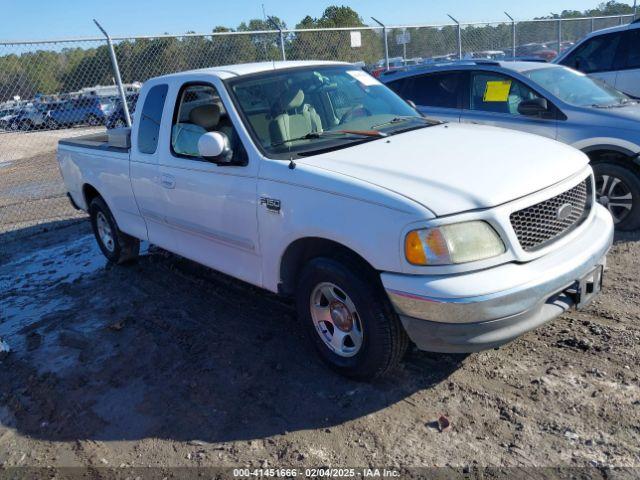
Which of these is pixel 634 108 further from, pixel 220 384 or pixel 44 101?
pixel 44 101

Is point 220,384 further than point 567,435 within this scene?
Yes

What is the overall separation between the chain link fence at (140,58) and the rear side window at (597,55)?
4080mm

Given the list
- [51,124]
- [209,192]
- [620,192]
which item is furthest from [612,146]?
[51,124]

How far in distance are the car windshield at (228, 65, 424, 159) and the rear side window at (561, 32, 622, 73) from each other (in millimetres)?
5862

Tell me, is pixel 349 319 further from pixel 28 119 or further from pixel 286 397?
pixel 28 119

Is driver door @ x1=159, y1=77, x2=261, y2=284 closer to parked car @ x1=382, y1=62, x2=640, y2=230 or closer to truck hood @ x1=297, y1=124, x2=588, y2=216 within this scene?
truck hood @ x1=297, y1=124, x2=588, y2=216

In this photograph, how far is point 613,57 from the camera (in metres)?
8.98

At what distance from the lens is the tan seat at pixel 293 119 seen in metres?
3.95

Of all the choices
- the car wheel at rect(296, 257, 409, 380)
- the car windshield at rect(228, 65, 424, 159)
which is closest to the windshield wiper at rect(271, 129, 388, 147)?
the car windshield at rect(228, 65, 424, 159)

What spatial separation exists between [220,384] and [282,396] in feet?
1.56

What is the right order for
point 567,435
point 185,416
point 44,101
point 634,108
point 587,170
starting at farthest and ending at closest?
point 44,101 < point 634,108 < point 587,170 < point 185,416 < point 567,435

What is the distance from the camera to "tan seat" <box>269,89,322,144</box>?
155 inches

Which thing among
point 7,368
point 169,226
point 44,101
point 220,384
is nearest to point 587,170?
point 220,384

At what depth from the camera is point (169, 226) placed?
4.84 meters
